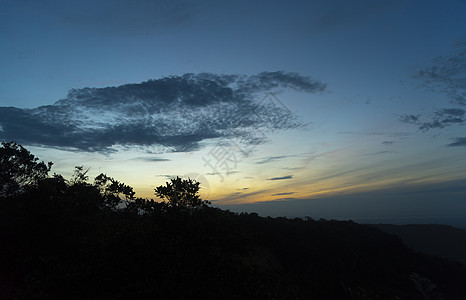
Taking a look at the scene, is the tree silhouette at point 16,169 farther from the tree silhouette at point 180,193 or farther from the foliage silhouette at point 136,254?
the tree silhouette at point 180,193

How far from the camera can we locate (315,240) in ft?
77.3

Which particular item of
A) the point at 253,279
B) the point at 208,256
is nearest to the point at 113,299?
the point at 208,256

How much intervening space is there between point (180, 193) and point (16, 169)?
26475mm

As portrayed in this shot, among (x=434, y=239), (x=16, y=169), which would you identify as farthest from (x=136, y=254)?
(x=434, y=239)

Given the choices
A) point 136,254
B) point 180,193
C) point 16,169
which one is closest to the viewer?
point 136,254

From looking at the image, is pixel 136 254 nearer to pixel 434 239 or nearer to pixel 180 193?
pixel 180 193

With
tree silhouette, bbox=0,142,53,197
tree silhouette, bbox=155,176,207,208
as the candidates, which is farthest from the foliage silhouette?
tree silhouette, bbox=0,142,53,197

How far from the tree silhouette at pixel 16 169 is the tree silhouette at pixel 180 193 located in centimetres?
2119

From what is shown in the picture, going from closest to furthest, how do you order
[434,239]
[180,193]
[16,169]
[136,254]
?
1. [136,254]
2. [180,193]
3. [16,169]
4. [434,239]

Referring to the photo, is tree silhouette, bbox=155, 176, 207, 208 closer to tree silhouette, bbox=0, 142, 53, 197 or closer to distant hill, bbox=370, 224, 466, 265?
tree silhouette, bbox=0, 142, 53, 197

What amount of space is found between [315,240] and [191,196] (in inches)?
765

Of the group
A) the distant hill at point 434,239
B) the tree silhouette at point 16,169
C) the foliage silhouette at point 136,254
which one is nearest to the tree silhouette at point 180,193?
the foliage silhouette at point 136,254

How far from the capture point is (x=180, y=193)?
8.80 m

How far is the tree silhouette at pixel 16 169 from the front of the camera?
77.5ft
